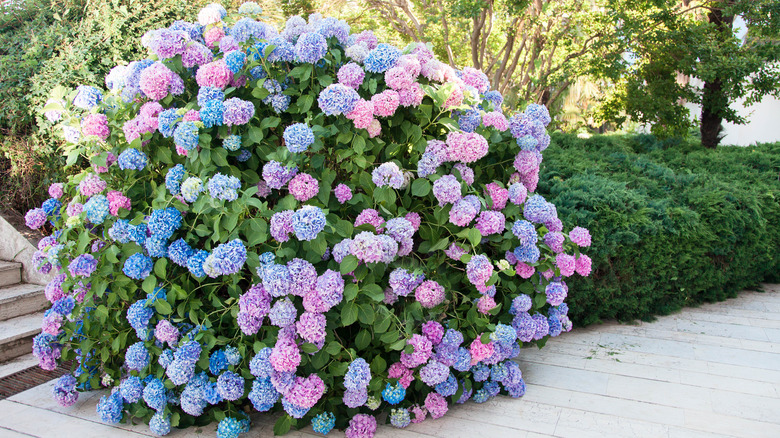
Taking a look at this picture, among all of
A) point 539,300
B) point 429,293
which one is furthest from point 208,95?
point 539,300

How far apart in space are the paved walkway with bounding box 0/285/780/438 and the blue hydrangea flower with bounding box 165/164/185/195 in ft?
3.35

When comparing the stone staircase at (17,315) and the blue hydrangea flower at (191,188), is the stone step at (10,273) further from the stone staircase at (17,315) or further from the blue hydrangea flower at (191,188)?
the blue hydrangea flower at (191,188)

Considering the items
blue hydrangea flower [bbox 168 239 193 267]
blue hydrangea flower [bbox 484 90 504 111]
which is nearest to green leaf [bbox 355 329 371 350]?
Result: blue hydrangea flower [bbox 168 239 193 267]

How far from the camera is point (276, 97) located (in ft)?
7.47

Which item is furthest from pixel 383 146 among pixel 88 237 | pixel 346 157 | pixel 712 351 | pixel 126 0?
pixel 126 0

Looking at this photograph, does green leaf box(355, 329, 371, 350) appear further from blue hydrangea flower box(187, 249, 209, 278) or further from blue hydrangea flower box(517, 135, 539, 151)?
blue hydrangea flower box(517, 135, 539, 151)

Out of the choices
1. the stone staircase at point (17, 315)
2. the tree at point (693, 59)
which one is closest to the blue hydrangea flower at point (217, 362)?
the stone staircase at point (17, 315)

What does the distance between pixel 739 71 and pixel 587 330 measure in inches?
138

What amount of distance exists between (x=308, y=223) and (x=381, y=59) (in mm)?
811

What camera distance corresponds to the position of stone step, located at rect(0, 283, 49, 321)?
3.14 meters

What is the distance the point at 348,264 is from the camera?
6.66 feet

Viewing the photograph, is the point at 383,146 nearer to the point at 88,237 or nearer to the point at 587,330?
the point at 88,237

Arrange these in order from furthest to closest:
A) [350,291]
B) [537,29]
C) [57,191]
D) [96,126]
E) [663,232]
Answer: [537,29], [663,232], [57,191], [96,126], [350,291]

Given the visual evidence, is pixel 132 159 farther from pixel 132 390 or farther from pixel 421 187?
pixel 421 187
